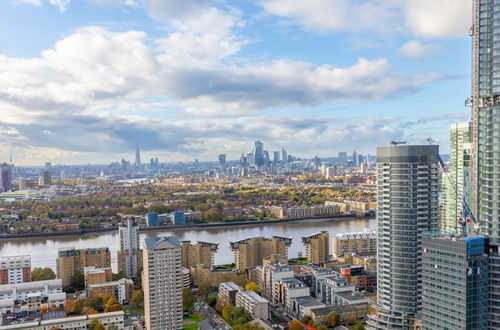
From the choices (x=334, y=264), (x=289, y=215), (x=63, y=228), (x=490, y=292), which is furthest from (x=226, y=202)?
(x=490, y=292)

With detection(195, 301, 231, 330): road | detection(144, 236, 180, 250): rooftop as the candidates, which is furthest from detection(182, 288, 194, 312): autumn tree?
detection(144, 236, 180, 250): rooftop

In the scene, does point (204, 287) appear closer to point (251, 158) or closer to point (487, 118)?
point (487, 118)

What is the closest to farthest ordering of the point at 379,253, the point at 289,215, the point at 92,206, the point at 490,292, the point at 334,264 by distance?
the point at 490,292, the point at 379,253, the point at 334,264, the point at 289,215, the point at 92,206

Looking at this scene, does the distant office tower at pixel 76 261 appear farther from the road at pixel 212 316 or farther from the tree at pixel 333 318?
the tree at pixel 333 318

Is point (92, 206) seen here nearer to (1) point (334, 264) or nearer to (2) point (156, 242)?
(1) point (334, 264)

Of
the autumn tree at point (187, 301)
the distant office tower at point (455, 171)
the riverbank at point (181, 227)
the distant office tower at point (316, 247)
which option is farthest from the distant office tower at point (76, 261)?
the distant office tower at point (455, 171)
